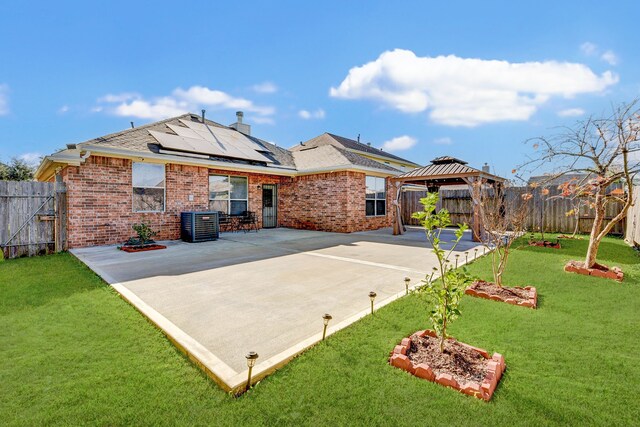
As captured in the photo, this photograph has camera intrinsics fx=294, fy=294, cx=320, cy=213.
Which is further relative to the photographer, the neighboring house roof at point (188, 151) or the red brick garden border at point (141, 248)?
the neighboring house roof at point (188, 151)

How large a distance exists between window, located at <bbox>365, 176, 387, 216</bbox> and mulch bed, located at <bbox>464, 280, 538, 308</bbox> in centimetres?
931

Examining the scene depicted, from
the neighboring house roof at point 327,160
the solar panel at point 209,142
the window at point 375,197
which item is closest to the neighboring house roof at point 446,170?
the window at point 375,197

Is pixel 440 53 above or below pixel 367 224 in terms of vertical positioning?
above

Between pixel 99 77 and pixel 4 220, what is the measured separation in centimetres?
761

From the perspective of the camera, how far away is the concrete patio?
2.86m

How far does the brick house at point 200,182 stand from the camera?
8.85 m

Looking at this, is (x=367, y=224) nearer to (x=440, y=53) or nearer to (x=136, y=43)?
(x=440, y=53)

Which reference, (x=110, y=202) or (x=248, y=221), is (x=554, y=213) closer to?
(x=248, y=221)

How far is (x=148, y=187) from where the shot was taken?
10.0m

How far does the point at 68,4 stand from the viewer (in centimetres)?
836

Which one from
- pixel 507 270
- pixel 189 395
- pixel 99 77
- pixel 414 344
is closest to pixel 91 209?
pixel 99 77

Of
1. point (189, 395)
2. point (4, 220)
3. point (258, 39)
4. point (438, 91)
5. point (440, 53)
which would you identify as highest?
point (258, 39)

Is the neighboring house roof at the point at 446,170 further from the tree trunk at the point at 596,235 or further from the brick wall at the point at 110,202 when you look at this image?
the brick wall at the point at 110,202

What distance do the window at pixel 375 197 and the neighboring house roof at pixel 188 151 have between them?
648 millimetres
